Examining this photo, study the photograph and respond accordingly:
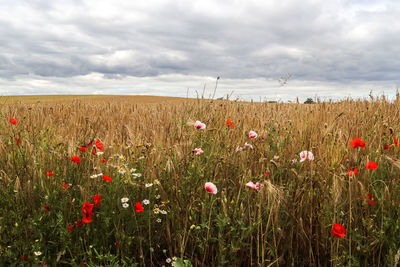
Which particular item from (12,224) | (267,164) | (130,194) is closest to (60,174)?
(12,224)

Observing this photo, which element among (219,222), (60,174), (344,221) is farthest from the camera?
(60,174)

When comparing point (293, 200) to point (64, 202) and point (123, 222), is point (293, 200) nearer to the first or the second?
point (123, 222)

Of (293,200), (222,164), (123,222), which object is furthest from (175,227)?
(293,200)

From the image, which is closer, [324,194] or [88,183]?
[324,194]

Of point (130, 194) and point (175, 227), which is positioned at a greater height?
point (130, 194)

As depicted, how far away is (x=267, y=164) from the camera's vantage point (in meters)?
2.50

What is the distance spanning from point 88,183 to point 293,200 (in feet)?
4.80

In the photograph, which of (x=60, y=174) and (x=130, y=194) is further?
(x=60, y=174)

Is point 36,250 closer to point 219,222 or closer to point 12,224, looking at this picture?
point 12,224

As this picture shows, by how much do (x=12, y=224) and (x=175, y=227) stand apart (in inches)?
43.1

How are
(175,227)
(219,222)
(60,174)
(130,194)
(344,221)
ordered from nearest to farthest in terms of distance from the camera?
(219,222), (344,221), (175,227), (130,194), (60,174)

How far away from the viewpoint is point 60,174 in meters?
2.38

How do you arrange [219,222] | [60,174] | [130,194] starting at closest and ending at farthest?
[219,222] → [130,194] → [60,174]

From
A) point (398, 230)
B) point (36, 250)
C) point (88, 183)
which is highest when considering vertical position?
point (88, 183)
